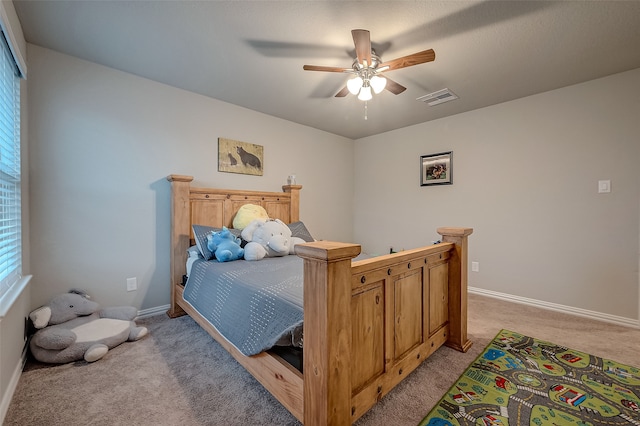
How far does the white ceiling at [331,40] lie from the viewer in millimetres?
1670

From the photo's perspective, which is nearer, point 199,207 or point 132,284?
point 132,284

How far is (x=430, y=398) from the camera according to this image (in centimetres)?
147

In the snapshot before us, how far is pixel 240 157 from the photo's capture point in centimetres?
326

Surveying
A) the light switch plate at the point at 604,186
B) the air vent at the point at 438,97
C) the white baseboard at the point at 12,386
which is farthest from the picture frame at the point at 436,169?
the white baseboard at the point at 12,386

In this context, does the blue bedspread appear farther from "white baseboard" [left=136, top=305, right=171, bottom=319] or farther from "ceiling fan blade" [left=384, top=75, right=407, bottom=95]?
"ceiling fan blade" [left=384, top=75, right=407, bottom=95]

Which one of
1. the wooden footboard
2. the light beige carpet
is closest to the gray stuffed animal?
the light beige carpet

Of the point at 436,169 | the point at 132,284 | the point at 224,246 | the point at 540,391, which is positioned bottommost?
the point at 540,391

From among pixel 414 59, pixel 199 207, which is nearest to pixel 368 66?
pixel 414 59

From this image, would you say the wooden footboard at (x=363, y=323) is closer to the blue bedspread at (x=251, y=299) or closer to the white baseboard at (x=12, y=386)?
the blue bedspread at (x=251, y=299)

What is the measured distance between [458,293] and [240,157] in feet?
9.03

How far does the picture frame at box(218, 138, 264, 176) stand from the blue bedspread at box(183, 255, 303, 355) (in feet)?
4.25

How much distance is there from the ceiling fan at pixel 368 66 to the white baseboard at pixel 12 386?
2.64 meters

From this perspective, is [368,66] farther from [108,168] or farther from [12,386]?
[12,386]

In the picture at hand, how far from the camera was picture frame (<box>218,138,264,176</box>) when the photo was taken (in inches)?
123
